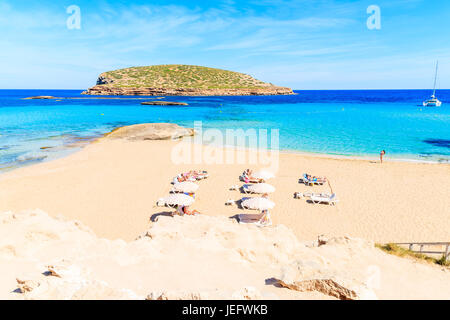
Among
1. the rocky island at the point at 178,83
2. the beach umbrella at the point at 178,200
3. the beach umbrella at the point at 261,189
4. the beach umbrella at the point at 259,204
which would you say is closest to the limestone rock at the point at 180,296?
the beach umbrella at the point at 178,200

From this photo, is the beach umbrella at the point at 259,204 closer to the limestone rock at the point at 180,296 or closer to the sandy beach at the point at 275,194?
the sandy beach at the point at 275,194

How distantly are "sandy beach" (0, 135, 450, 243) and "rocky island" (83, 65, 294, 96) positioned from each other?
98664 mm

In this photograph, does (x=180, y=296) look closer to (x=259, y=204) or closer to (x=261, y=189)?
(x=259, y=204)

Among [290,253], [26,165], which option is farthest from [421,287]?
[26,165]

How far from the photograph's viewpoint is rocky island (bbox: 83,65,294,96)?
114 m

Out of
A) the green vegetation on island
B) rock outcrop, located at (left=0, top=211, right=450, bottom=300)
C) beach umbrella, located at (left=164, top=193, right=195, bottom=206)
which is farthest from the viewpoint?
the green vegetation on island

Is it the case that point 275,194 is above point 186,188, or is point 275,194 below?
below

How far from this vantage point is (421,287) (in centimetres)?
586

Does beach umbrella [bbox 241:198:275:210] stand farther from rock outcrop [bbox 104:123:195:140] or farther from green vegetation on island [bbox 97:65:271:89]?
green vegetation on island [bbox 97:65:271:89]

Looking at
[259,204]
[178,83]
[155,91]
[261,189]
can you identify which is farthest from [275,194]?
[178,83]

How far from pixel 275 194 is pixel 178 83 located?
11725 centimetres

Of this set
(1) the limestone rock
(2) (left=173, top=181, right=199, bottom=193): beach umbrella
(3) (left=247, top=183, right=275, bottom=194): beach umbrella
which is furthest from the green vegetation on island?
(1) the limestone rock

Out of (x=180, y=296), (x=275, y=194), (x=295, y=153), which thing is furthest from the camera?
(x=295, y=153)

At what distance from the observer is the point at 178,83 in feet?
399
